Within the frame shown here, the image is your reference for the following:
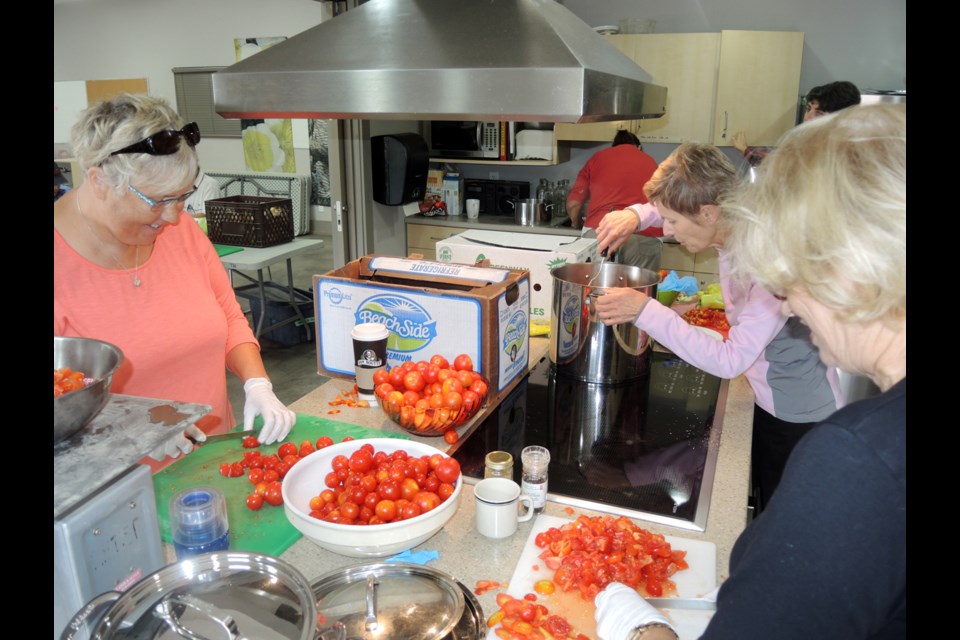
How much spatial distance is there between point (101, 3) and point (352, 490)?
33.4 feet

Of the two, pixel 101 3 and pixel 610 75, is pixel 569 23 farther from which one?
pixel 101 3

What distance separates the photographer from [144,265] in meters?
1.68

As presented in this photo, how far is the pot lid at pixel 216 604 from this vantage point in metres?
0.80

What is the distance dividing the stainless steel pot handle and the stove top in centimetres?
88

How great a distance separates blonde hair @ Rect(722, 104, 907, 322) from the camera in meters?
0.70

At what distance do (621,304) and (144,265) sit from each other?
1292 millimetres

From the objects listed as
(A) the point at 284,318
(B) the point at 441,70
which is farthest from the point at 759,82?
(B) the point at 441,70

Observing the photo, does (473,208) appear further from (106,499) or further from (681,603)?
(106,499)

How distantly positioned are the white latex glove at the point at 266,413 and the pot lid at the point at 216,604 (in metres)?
0.80

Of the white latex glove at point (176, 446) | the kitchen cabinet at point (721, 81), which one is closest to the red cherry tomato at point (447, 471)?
the white latex glove at point (176, 446)

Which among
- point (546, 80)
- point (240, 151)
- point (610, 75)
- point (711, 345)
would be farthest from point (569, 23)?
point (240, 151)

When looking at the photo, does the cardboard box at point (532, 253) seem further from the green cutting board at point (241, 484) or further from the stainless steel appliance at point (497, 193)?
the stainless steel appliance at point (497, 193)

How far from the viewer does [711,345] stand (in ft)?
6.05

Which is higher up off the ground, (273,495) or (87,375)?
(87,375)
